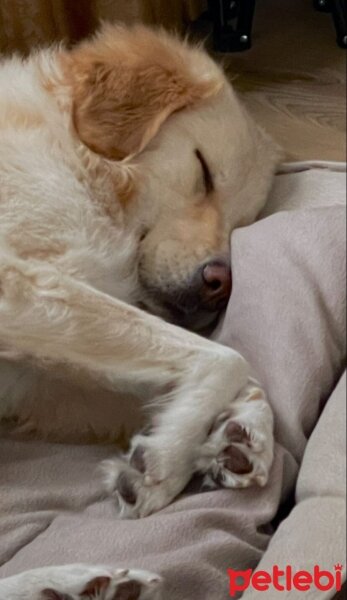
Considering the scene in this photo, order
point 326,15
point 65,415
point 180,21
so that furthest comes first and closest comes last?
point 65,415 < point 180,21 < point 326,15

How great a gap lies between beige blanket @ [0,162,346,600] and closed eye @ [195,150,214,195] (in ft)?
0.44

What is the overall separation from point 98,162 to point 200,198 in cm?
18

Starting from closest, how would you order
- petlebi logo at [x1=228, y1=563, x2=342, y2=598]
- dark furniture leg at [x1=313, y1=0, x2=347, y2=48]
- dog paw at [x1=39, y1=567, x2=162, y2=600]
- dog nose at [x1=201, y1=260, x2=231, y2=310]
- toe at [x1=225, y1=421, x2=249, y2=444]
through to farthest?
dark furniture leg at [x1=313, y1=0, x2=347, y2=48]
petlebi logo at [x1=228, y1=563, x2=342, y2=598]
dog paw at [x1=39, y1=567, x2=162, y2=600]
toe at [x1=225, y1=421, x2=249, y2=444]
dog nose at [x1=201, y1=260, x2=231, y2=310]

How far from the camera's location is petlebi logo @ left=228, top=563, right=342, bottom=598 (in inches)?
30.3

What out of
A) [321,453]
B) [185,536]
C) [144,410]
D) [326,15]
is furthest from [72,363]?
[326,15]

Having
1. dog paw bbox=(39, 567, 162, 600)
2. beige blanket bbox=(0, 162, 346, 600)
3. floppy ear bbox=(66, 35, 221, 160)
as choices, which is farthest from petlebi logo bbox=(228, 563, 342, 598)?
floppy ear bbox=(66, 35, 221, 160)

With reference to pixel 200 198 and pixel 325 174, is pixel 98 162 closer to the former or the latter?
pixel 200 198

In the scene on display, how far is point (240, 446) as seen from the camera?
3.23 feet

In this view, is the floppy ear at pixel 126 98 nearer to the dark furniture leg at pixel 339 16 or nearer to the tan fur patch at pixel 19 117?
the tan fur patch at pixel 19 117

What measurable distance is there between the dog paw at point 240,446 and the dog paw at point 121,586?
0.16 m

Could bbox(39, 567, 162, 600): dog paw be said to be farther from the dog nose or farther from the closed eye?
the closed eye

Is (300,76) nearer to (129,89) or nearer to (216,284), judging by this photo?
(216,284)

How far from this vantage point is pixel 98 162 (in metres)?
1.28

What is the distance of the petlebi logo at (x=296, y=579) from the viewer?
0.77m
